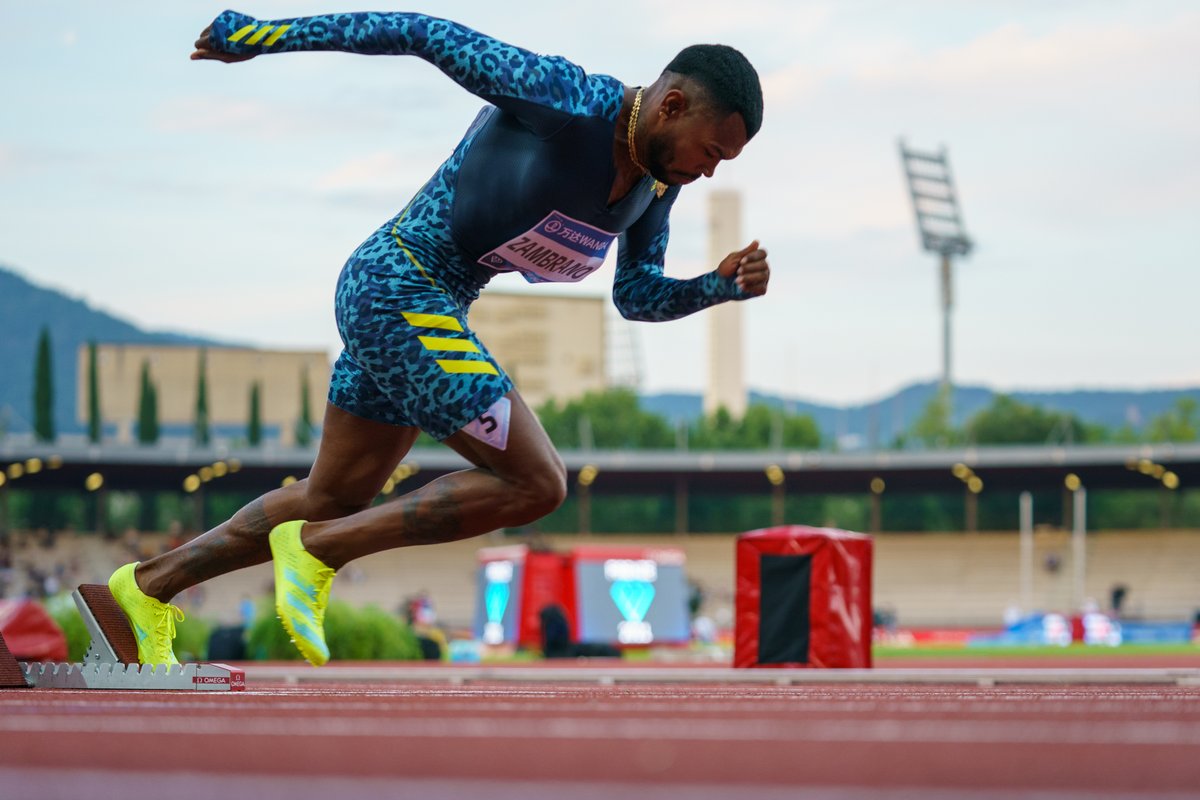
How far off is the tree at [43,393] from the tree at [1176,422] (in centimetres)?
6996

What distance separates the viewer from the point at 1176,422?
106250mm

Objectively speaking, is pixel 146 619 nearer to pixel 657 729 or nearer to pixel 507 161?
pixel 507 161

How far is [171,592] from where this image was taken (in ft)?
15.8

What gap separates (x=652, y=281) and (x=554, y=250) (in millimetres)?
566

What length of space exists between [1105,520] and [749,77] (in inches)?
2480

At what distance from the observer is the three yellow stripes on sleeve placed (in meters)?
4.27

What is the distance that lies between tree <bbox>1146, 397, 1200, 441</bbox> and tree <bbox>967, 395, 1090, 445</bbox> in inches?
322

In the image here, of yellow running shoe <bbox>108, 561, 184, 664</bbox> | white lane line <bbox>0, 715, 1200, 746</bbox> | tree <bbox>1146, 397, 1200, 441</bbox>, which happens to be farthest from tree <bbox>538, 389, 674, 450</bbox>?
white lane line <bbox>0, 715, 1200, 746</bbox>

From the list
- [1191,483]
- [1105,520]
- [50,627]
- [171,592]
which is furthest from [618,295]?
[1105,520]

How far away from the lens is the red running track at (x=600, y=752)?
5.44ft

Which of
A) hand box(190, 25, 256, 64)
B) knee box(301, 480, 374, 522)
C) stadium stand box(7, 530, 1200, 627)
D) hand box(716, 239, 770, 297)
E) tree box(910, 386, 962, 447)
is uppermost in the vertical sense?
tree box(910, 386, 962, 447)

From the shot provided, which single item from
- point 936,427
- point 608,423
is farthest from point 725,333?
point 608,423

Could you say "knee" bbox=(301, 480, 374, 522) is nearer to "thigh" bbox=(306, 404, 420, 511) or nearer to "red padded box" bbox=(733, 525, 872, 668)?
"thigh" bbox=(306, 404, 420, 511)

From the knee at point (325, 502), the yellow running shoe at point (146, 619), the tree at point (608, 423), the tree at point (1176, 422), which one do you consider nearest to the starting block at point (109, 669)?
the yellow running shoe at point (146, 619)
